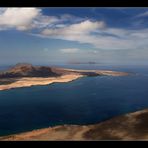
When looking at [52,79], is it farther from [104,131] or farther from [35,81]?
[104,131]

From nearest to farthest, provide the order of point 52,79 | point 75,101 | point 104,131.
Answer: point 104,131 < point 75,101 < point 52,79

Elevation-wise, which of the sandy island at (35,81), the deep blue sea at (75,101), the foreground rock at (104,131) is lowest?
the foreground rock at (104,131)

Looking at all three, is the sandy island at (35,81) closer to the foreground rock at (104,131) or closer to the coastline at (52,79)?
the coastline at (52,79)

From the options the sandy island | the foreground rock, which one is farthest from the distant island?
the foreground rock

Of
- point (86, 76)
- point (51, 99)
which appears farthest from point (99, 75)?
point (51, 99)

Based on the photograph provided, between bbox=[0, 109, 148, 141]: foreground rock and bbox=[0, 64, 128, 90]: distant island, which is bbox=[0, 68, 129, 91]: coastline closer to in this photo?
bbox=[0, 64, 128, 90]: distant island

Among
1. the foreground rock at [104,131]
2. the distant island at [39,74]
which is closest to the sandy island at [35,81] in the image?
the distant island at [39,74]

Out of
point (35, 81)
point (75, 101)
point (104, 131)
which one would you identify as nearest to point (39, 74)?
point (35, 81)

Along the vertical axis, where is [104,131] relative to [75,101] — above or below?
below
